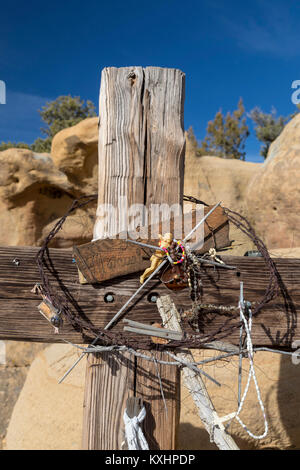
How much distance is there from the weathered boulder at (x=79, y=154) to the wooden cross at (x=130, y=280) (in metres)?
6.53

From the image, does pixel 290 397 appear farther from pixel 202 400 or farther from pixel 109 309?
pixel 109 309

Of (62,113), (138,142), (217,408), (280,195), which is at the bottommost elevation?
(217,408)

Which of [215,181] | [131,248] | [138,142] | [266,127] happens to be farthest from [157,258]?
[266,127]

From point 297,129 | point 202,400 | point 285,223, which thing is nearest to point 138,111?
point 202,400

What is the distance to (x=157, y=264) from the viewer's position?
5.83 feet

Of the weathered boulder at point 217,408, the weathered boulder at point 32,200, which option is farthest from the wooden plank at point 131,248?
the weathered boulder at point 32,200

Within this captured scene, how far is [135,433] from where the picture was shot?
1.69 metres

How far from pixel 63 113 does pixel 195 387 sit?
19.7m

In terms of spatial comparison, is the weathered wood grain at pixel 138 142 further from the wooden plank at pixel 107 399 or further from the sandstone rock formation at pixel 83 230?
the sandstone rock formation at pixel 83 230

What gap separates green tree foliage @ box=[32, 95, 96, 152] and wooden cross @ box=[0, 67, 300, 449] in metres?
17.9

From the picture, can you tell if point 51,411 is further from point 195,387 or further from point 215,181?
point 215,181

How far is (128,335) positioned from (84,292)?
0.85 ft
